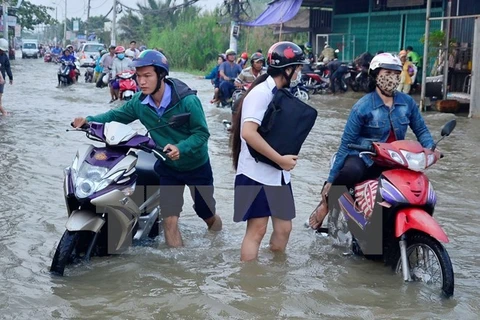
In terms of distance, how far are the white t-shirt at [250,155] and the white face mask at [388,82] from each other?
862 mm

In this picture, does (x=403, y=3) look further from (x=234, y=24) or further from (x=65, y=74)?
(x=65, y=74)

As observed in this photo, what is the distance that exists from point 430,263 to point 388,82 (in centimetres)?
124

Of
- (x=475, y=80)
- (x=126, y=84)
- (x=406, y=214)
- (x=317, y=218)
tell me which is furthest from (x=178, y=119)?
(x=126, y=84)

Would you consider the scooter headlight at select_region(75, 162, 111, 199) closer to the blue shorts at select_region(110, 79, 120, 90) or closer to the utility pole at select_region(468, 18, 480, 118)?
the utility pole at select_region(468, 18, 480, 118)

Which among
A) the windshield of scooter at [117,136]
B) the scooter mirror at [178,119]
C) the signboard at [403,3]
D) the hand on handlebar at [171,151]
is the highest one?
the signboard at [403,3]

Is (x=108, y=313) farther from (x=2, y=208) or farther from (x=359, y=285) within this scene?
(x=2, y=208)

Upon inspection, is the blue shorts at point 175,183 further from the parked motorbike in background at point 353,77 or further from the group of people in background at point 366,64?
the parked motorbike in background at point 353,77

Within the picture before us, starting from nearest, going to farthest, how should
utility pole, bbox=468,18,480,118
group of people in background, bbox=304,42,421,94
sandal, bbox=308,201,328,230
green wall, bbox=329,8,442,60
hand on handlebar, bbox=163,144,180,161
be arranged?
hand on handlebar, bbox=163,144,180,161, sandal, bbox=308,201,328,230, utility pole, bbox=468,18,480,118, group of people in background, bbox=304,42,421,94, green wall, bbox=329,8,442,60

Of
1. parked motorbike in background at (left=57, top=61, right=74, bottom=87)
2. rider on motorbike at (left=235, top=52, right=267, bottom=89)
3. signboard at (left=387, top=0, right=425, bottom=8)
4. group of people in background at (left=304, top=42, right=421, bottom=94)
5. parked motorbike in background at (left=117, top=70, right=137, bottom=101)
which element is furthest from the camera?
parked motorbike in background at (left=57, top=61, right=74, bottom=87)

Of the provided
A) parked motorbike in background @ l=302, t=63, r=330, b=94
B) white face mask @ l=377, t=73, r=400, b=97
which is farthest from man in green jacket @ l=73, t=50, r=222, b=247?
parked motorbike in background @ l=302, t=63, r=330, b=94

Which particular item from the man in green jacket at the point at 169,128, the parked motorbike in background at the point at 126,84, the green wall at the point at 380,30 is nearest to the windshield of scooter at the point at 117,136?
the man in green jacket at the point at 169,128

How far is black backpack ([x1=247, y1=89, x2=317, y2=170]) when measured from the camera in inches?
171

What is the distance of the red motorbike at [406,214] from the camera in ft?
13.9

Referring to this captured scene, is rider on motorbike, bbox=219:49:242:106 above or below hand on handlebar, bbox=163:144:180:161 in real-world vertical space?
above
